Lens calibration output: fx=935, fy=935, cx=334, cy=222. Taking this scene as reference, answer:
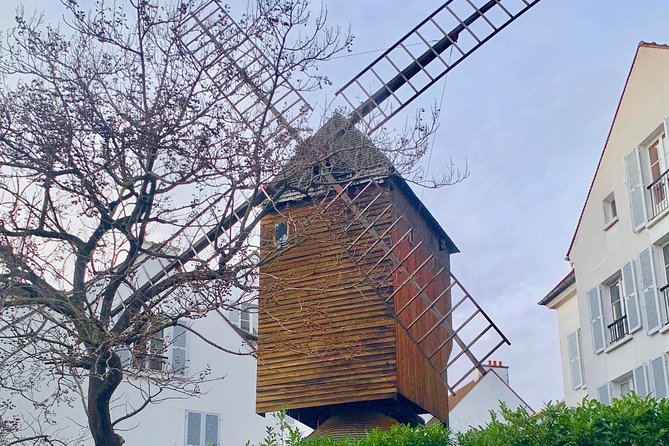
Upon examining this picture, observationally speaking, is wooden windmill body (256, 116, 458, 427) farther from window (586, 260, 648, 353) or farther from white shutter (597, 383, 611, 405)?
white shutter (597, 383, 611, 405)

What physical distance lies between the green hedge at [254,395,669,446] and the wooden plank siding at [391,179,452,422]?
20.1 feet

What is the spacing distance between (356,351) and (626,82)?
792 cm

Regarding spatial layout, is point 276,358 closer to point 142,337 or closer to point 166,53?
point 142,337

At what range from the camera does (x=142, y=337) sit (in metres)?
10.6

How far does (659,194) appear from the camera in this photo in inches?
656

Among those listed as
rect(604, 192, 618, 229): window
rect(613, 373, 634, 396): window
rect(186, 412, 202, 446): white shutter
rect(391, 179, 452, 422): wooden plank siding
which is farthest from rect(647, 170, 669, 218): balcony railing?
rect(186, 412, 202, 446): white shutter

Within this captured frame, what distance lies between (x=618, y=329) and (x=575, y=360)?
3.86 meters

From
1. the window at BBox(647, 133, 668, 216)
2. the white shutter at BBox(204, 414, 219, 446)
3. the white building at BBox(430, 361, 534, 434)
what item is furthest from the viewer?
the white building at BBox(430, 361, 534, 434)

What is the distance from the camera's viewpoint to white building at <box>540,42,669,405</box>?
53.6 feet

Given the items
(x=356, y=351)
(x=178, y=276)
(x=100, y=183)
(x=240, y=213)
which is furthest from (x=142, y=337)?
(x=356, y=351)

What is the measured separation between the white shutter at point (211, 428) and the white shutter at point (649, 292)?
33.3ft

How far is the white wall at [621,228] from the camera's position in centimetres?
1655

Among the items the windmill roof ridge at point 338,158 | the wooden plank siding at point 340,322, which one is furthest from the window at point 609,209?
the windmill roof ridge at point 338,158

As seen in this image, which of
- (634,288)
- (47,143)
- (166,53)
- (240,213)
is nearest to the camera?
(47,143)
